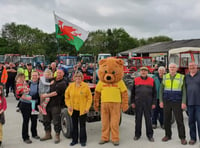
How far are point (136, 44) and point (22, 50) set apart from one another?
2988cm

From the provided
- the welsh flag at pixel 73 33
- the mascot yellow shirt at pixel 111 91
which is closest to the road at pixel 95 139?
the mascot yellow shirt at pixel 111 91

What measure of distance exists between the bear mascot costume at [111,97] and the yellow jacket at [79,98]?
356 mm

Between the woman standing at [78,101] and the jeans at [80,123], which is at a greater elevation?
the woman standing at [78,101]

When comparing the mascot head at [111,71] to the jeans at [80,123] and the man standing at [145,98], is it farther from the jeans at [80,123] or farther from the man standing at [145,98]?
the jeans at [80,123]

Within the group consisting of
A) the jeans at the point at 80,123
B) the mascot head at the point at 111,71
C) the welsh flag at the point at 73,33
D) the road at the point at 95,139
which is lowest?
the road at the point at 95,139

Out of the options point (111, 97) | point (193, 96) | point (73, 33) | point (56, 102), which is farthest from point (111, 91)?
point (73, 33)

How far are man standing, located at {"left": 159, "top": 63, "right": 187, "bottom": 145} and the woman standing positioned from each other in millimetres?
1628

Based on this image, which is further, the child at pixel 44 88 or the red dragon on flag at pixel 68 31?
the red dragon on flag at pixel 68 31

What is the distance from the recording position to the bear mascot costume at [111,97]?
14.9 ft

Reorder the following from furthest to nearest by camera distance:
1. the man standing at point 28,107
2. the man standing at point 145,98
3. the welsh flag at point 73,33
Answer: the welsh flag at point 73,33 < the man standing at point 145,98 < the man standing at point 28,107

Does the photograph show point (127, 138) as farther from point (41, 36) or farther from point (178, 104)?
point (41, 36)

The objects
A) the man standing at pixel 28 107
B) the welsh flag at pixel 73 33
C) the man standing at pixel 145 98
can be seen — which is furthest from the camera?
the welsh flag at pixel 73 33

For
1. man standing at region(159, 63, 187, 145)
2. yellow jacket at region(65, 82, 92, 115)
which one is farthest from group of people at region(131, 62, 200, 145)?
yellow jacket at region(65, 82, 92, 115)

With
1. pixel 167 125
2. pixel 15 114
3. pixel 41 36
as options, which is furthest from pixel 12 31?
pixel 167 125
